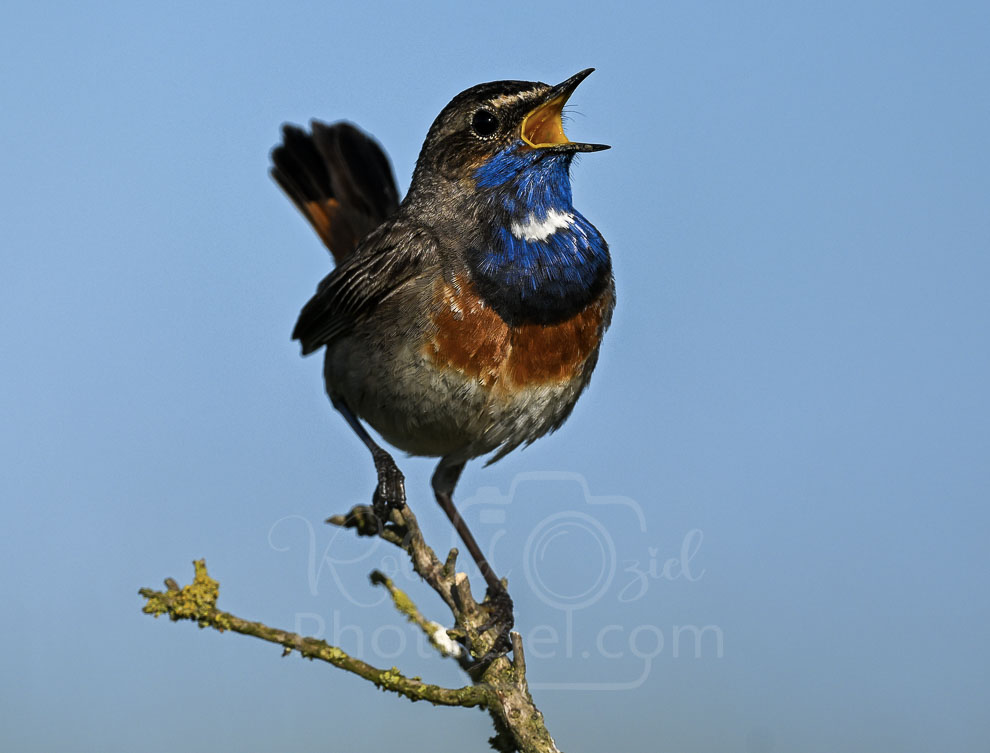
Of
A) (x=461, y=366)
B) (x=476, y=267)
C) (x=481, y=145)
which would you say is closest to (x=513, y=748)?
(x=461, y=366)

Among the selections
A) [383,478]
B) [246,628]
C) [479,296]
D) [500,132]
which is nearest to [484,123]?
[500,132]

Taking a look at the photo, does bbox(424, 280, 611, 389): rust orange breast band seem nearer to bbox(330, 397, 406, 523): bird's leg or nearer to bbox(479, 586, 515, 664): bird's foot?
bbox(330, 397, 406, 523): bird's leg

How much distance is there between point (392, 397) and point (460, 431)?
382 millimetres

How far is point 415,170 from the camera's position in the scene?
5.98 m

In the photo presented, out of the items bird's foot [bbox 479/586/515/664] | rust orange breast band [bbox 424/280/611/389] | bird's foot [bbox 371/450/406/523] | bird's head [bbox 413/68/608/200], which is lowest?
bird's foot [bbox 479/586/515/664]

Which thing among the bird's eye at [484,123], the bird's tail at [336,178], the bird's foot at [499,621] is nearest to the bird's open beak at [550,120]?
the bird's eye at [484,123]

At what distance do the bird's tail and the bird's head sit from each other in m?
2.13

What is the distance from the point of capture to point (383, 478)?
5.46 metres

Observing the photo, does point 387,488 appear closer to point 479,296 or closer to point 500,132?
point 479,296

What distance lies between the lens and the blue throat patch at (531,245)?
509 cm

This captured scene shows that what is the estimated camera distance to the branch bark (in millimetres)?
3350

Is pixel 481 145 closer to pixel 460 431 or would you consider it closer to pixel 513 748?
pixel 460 431

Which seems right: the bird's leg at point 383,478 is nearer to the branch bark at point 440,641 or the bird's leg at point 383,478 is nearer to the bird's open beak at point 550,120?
the branch bark at point 440,641

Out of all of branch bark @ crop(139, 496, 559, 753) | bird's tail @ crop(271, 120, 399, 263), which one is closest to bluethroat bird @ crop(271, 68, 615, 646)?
branch bark @ crop(139, 496, 559, 753)
